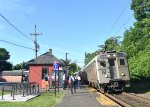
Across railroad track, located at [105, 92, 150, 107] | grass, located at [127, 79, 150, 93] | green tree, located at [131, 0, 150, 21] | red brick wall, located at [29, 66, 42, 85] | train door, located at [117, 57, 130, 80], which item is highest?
green tree, located at [131, 0, 150, 21]

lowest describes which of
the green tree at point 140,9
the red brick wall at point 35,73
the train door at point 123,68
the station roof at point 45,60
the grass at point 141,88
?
the grass at point 141,88

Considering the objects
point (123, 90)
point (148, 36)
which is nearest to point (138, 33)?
point (148, 36)

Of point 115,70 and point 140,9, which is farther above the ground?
point 140,9

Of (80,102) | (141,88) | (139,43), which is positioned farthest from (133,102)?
(139,43)

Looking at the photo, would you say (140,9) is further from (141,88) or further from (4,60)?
(4,60)

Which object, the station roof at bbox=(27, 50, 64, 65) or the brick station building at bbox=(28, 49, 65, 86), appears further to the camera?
the brick station building at bbox=(28, 49, 65, 86)

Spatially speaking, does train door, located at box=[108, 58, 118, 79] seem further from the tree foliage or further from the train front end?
the tree foliage

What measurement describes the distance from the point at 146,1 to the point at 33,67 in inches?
836

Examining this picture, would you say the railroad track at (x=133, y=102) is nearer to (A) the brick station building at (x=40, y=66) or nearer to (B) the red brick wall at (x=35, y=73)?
(A) the brick station building at (x=40, y=66)

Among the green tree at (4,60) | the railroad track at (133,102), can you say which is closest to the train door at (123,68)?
the railroad track at (133,102)

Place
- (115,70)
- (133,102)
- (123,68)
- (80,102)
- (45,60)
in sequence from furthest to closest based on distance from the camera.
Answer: (45,60) → (115,70) → (123,68) → (133,102) → (80,102)

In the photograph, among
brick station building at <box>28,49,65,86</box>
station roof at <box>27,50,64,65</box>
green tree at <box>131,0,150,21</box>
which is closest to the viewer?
station roof at <box>27,50,64,65</box>

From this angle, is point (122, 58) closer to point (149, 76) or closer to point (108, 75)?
point (108, 75)

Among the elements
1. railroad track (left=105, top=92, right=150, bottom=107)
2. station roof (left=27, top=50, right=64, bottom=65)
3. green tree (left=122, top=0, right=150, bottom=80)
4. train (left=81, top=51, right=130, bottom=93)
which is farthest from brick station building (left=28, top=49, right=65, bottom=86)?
railroad track (left=105, top=92, right=150, bottom=107)
